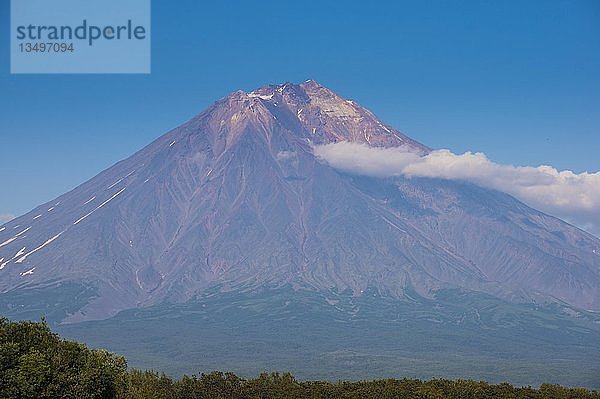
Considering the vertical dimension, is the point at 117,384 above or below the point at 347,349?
above

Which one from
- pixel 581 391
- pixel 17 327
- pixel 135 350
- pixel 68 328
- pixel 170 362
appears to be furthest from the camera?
pixel 68 328

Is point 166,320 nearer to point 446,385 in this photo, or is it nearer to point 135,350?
point 135,350

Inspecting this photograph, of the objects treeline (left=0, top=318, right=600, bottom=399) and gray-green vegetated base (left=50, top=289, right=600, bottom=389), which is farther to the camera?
gray-green vegetated base (left=50, top=289, right=600, bottom=389)

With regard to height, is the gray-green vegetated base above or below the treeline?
below

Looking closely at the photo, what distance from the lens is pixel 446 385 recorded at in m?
55.3

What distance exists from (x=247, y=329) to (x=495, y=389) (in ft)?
459

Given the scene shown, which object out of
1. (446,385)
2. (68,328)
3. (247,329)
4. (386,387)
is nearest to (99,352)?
(386,387)

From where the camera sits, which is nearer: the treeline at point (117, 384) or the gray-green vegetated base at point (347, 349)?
the treeline at point (117, 384)

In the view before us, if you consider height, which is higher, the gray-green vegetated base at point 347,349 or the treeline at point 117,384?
the treeline at point 117,384

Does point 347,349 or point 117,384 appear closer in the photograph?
point 117,384

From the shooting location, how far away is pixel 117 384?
43.5m

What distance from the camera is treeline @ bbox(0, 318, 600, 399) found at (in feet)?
123

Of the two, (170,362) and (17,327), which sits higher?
(17,327)

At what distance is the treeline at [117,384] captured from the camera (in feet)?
123
